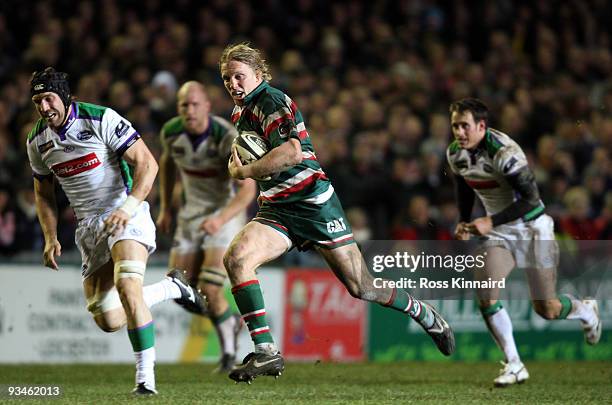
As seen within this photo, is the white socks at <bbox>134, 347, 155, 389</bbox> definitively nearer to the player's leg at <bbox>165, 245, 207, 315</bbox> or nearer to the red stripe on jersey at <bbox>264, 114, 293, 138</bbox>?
the player's leg at <bbox>165, 245, 207, 315</bbox>

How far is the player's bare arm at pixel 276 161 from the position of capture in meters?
6.69

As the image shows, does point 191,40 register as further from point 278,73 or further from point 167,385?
point 167,385

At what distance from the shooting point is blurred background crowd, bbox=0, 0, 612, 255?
11.7 meters

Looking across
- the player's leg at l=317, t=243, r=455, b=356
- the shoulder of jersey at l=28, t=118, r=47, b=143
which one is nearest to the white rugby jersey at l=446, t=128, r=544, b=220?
the player's leg at l=317, t=243, r=455, b=356

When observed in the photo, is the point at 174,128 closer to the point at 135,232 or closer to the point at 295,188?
the point at 135,232

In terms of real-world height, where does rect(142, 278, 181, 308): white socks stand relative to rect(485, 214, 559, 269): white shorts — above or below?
below

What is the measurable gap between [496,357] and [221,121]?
4265 mm

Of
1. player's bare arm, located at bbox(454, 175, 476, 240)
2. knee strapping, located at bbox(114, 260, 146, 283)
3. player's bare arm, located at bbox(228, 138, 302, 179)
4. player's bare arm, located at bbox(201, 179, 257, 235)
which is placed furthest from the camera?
player's bare arm, located at bbox(201, 179, 257, 235)

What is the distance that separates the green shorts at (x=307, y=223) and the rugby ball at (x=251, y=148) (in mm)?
275

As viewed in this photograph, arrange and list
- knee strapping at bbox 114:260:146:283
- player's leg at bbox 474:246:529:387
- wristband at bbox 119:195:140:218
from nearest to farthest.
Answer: wristband at bbox 119:195:140:218
knee strapping at bbox 114:260:146:283
player's leg at bbox 474:246:529:387

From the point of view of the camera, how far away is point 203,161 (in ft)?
30.9

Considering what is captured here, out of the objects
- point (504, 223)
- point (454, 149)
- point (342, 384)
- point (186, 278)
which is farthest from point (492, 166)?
point (186, 278)

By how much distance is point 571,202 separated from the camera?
37.7ft

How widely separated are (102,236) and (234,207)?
188 centimetres
